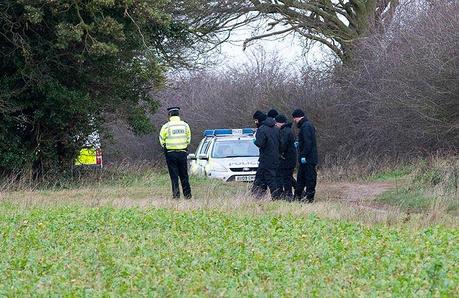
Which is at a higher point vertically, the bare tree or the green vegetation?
the bare tree

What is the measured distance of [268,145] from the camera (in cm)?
1856

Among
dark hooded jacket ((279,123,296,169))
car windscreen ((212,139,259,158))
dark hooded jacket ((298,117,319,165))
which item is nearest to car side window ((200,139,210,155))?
car windscreen ((212,139,259,158))

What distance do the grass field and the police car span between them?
8233 millimetres

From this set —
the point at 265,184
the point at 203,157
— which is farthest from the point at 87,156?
the point at 265,184

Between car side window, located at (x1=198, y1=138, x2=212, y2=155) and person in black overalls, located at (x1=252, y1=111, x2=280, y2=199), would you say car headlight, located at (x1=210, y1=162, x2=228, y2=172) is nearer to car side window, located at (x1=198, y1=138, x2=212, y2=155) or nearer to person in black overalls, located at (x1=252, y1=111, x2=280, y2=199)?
car side window, located at (x1=198, y1=138, x2=212, y2=155)

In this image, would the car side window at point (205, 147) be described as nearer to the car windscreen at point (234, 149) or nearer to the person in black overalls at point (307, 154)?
the car windscreen at point (234, 149)

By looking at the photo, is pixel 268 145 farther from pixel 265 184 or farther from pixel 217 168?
pixel 217 168

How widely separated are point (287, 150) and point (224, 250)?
30.5 ft

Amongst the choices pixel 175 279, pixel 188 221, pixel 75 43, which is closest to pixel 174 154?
pixel 188 221

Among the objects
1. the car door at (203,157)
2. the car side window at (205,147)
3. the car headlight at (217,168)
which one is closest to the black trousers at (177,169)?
the car headlight at (217,168)

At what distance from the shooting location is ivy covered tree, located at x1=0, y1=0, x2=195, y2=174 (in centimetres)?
2297

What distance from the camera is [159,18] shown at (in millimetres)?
23688

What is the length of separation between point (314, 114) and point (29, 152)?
13902 millimetres

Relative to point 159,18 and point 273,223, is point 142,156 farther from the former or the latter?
point 273,223
